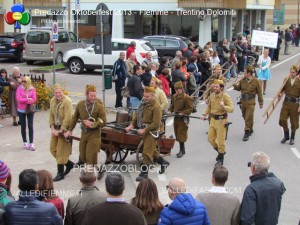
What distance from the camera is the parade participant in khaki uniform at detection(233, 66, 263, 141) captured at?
13.8 meters

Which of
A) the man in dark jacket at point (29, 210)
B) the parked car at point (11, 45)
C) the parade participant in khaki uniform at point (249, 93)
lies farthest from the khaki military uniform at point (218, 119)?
the parked car at point (11, 45)

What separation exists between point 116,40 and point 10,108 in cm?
1139

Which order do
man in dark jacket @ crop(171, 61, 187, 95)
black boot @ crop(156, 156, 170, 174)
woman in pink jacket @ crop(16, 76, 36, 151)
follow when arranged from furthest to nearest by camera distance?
man in dark jacket @ crop(171, 61, 187, 95)
woman in pink jacket @ crop(16, 76, 36, 151)
black boot @ crop(156, 156, 170, 174)

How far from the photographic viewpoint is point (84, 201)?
6.17m

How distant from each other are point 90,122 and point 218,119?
290cm

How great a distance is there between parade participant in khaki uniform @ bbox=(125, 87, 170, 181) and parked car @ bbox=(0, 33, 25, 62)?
1952 centimetres

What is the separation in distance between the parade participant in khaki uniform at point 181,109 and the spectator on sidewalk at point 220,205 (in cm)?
600

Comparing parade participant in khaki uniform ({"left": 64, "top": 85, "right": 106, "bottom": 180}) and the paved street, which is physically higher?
parade participant in khaki uniform ({"left": 64, "top": 85, "right": 106, "bottom": 180})

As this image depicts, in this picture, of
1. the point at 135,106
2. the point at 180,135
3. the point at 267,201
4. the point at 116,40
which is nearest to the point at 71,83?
the point at 116,40

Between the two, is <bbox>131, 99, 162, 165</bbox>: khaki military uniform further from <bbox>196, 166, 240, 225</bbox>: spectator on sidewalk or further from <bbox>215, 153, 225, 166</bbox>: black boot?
<bbox>196, 166, 240, 225</bbox>: spectator on sidewalk

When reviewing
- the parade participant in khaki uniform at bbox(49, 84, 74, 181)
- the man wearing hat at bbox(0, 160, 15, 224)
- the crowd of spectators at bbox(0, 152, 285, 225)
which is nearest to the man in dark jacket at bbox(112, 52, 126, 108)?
the parade participant in khaki uniform at bbox(49, 84, 74, 181)

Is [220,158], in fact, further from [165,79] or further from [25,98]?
[165,79]

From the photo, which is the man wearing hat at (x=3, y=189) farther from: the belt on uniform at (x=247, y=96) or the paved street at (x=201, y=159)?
the belt on uniform at (x=247, y=96)
